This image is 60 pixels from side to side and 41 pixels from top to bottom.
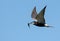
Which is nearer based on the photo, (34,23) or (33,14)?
(34,23)

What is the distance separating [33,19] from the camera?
521 inches

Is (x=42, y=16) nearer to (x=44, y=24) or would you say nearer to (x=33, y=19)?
(x=44, y=24)

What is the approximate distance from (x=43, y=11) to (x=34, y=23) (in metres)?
1.68

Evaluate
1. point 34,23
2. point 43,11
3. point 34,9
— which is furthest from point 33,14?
point 43,11

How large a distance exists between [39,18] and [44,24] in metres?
0.50

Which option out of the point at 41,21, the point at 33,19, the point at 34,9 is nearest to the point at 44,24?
the point at 41,21

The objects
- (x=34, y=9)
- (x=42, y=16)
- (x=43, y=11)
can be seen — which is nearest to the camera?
(x=43, y=11)

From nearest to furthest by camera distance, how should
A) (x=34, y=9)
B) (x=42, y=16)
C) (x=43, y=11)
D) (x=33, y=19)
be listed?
1. (x=43, y=11)
2. (x=42, y=16)
3. (x=33, y=19)
4. (x=34, y=9)

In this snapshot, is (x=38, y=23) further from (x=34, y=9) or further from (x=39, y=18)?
(x=34, y=9)

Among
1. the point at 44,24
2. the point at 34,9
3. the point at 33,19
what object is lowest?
the point at 44,24

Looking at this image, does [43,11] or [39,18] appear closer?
[43,11]

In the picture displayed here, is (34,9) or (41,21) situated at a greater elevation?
(34,9)

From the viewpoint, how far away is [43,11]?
1107 centimetres

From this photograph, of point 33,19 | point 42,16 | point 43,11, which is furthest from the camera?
point 33,19
